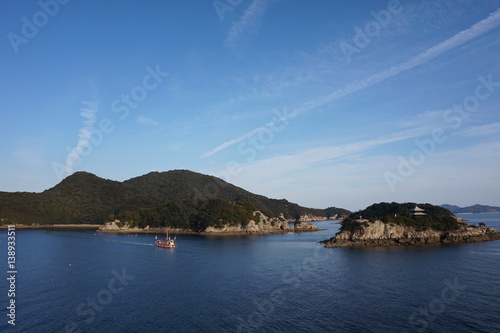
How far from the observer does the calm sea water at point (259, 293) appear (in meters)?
38.9

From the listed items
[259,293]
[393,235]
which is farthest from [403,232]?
[259,293]

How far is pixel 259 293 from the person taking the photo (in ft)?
171

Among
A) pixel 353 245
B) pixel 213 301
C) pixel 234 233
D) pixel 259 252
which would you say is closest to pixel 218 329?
pixel 213 301

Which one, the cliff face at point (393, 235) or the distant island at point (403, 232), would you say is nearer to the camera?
the distant island at point (403, 232)

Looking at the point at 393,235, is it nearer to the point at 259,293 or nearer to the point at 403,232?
the point at 403,232

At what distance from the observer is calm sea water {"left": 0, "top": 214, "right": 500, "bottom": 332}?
3894cm

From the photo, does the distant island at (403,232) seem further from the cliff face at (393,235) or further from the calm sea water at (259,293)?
the calm sea water at (259,293)

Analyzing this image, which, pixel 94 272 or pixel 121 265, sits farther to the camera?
pixel 121 265

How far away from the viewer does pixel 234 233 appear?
174 meters

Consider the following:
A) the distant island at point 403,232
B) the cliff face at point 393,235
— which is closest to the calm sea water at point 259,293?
the distant island at point 403,232

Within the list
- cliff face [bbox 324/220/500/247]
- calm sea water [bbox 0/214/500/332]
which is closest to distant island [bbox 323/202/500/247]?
cliff face [bbox 324/220/500/247]

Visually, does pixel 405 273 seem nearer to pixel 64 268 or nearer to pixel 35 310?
pixel 35 310

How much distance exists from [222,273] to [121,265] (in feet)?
85.5

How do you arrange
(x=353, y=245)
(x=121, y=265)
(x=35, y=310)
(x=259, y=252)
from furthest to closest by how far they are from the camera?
1. (x=353, y=245)
2. (x=259, y=252)
3. (x=121, y=265)
4. (x=35, y=310)
